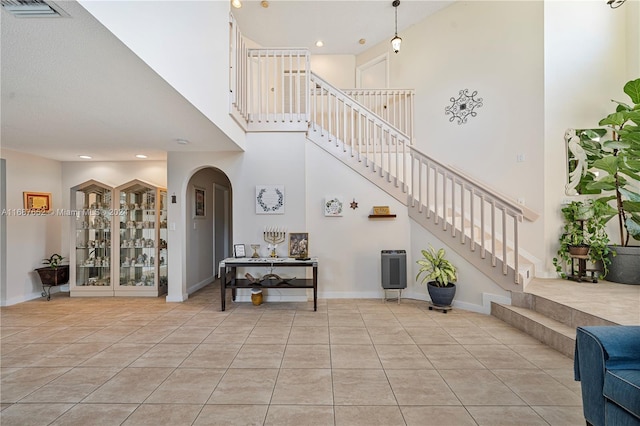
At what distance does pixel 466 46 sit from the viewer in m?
5.29

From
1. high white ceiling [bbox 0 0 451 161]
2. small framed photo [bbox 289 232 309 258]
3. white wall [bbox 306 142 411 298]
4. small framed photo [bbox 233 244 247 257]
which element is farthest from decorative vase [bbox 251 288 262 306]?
high white ceiling [bbox 0 0 451 161]

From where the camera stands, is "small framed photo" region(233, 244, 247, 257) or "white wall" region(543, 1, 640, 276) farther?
"small framed photo" region(233, 244, 247, 257)

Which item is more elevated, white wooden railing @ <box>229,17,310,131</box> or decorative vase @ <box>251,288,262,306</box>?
white wooden railing @ <box>229,17,310,131</box>

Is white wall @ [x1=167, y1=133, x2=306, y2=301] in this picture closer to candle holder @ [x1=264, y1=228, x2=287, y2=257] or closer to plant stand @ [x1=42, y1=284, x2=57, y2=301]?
candle holder @ [x1=264, y1=228, x2=287, y2=257]

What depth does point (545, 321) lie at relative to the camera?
316 centimetres

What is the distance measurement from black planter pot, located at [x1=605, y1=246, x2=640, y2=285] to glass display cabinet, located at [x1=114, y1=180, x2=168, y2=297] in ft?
23.0

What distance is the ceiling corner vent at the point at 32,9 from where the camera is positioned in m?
1.29

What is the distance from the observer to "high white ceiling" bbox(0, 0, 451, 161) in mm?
1591

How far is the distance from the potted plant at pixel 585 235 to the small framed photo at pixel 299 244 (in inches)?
149

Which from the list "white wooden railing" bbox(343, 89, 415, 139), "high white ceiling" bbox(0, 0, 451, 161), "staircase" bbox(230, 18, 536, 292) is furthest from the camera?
"white wooden railing" bbox(343, 89, 415, 139)

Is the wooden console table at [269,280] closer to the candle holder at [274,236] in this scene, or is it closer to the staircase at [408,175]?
the candle holder at [274,236]

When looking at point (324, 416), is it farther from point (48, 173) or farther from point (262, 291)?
point (48, 173)

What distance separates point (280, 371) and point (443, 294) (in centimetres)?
257

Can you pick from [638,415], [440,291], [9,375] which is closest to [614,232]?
[440,291]
